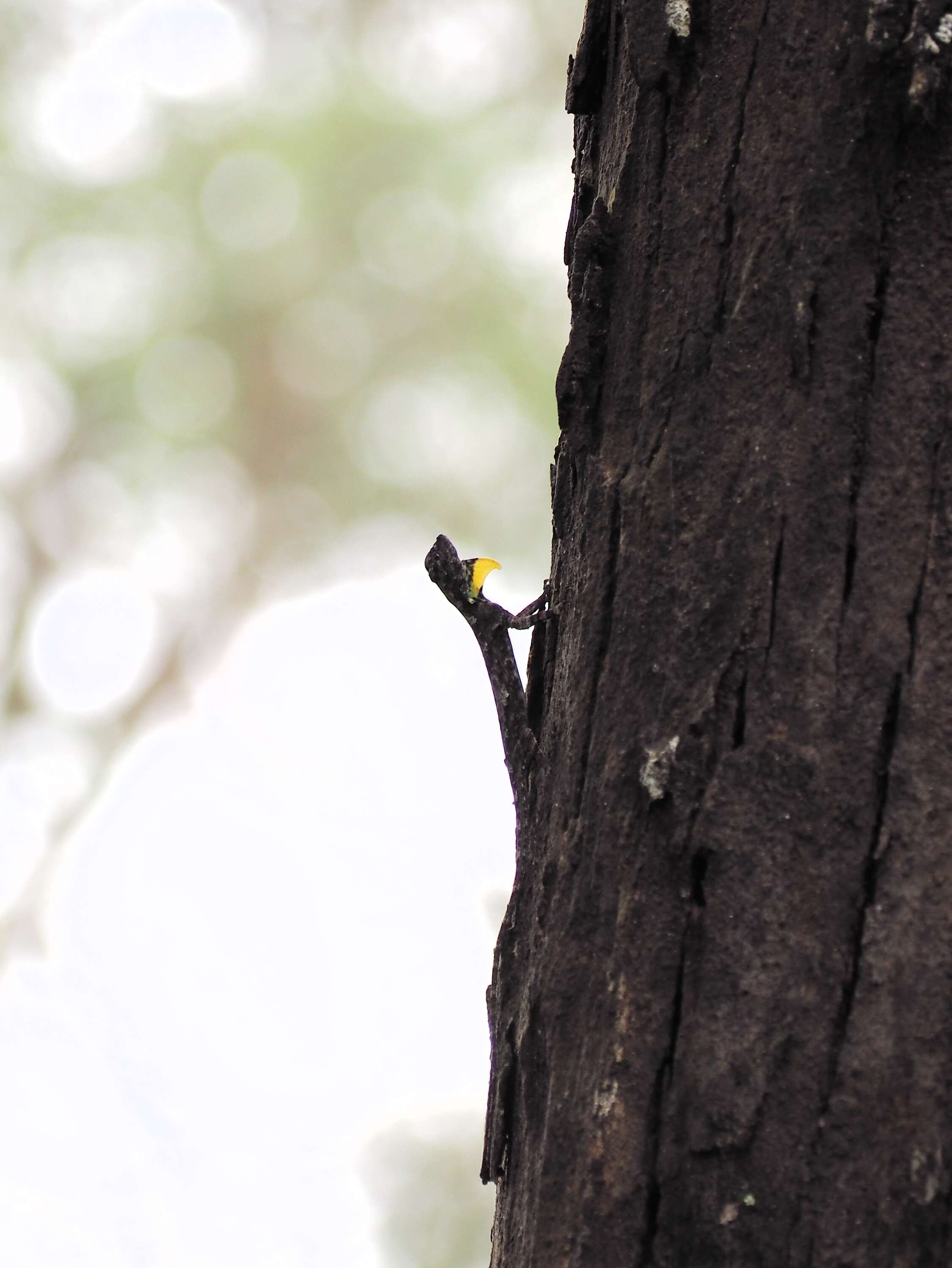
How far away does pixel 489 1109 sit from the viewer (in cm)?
117

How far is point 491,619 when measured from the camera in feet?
7.40

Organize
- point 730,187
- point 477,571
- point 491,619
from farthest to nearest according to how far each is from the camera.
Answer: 1. point 477,571
2. point 491,619
3. point 730,187

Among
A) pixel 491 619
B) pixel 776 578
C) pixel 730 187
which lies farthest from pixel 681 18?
pixel 491 619

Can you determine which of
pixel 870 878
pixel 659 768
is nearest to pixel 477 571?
pixel 659 768

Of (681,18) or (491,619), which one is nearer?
(681,18)

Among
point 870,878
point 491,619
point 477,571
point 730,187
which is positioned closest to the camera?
point 870,878

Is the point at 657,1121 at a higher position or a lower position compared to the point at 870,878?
lower

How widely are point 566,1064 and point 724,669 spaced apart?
399mm

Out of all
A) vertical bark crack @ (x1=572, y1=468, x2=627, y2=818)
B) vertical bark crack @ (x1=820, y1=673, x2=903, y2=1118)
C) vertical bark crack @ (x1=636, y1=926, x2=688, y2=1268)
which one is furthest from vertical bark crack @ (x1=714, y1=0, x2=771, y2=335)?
vertical bark crack @ (x1=636, y1=926, x2=688, y2=1268)

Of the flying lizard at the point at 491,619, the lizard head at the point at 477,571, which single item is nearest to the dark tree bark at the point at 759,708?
the flying lizard at the point at 491,619

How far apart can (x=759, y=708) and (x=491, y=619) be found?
1.27 meters

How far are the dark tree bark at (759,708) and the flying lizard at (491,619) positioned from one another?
1.47 ft

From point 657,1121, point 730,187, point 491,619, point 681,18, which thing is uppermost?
point 491,619

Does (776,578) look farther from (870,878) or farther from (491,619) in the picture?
(491,619)
